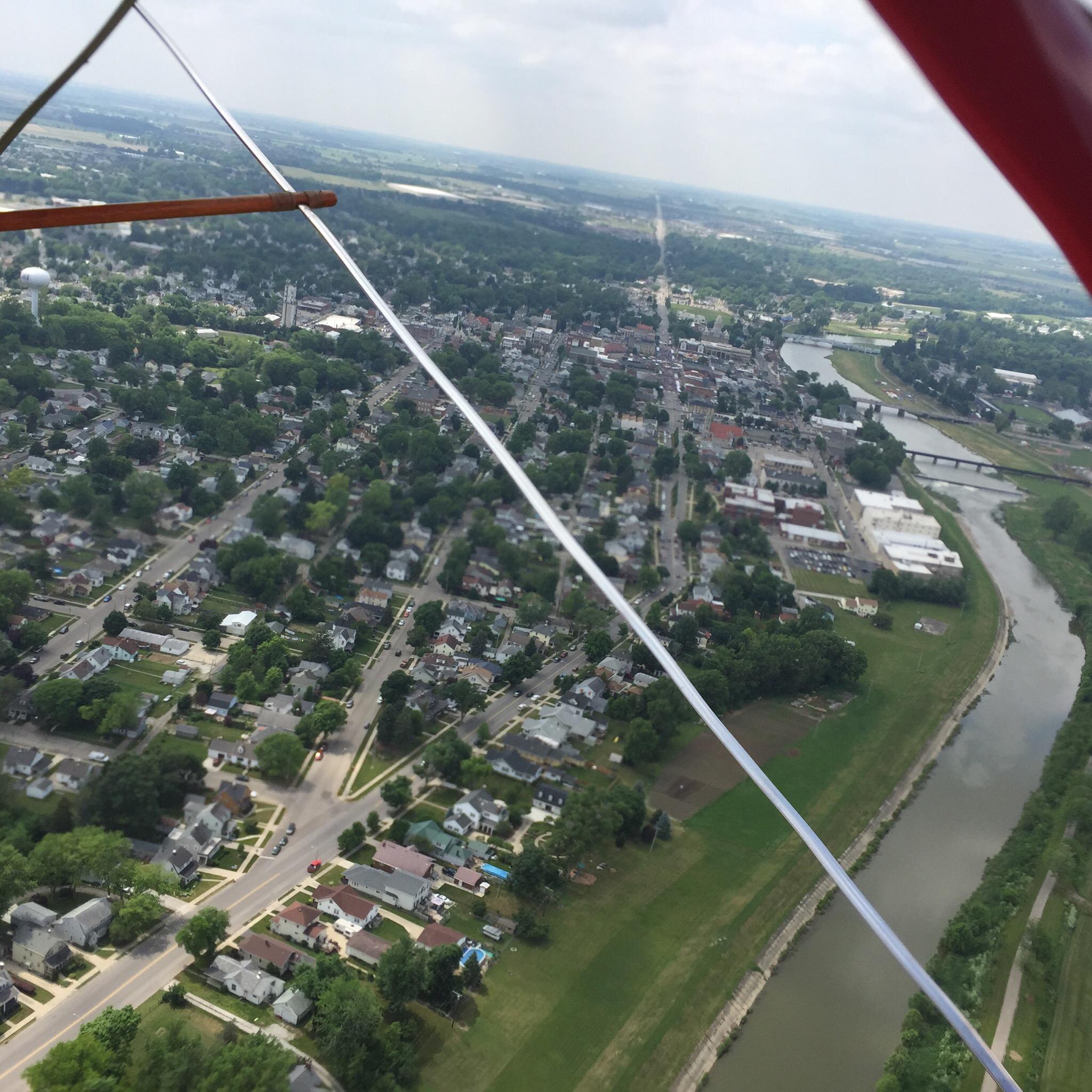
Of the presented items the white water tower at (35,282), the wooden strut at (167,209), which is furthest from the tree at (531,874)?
the white water tower at (35,282)

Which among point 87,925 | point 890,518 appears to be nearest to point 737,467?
point 890,518

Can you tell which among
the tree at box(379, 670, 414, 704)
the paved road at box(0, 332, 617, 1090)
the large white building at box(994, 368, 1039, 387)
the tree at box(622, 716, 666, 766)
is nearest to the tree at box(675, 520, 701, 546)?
the paved road at box(0, 332, 617, 1090)

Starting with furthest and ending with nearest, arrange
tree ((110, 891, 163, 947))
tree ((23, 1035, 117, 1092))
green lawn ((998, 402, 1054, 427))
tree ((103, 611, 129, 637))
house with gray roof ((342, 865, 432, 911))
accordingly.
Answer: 1. green lawn ((998, 402, 1054, 427))
2. tree ((103, 611, 129, 637))
3. house with gray roof ((342, 865, 432, 911))
4. tree ((110, 891, 163, 947))
5. tree ((23, 1035, 117, 1092))

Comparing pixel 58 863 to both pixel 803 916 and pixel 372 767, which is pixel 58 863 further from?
pixel 803 916

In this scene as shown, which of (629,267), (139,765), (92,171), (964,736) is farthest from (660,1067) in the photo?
(92,171)

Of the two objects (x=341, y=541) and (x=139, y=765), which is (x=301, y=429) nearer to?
(x=341, y=541)

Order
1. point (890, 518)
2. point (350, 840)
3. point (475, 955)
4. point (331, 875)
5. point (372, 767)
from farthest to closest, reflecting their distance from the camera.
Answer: point (890, 518)
point (372, 767)
point (350, 840)
point (331, 875)
point (475, 955)

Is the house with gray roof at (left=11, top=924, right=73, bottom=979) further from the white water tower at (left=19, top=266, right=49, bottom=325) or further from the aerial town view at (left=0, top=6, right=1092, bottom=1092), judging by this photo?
the white water tower at (left=19, top=266, right=49, bottom=325)
